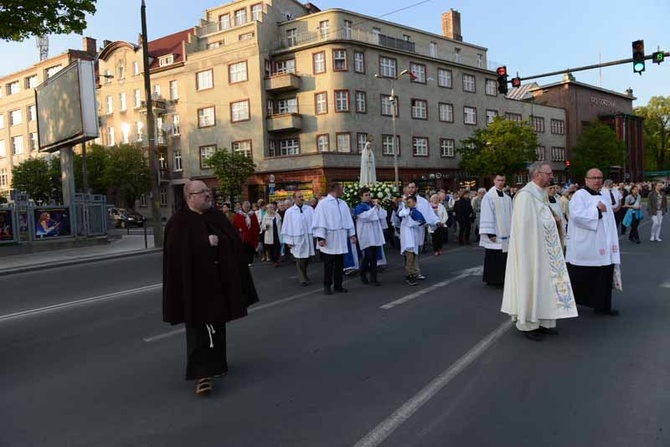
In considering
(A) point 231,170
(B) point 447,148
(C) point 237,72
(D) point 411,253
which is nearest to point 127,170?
(A) point 231,170

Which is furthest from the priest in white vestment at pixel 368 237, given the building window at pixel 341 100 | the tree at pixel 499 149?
the tree at pixel 499 149

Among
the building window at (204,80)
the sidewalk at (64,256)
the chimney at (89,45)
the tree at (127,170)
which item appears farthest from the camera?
the chimney at (89,45)

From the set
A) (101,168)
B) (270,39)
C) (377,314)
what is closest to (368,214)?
(377,314)

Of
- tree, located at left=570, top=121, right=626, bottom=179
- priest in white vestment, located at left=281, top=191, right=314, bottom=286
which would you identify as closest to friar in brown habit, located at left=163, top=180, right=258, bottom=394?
priest in white vestment, located at left=281, top=191, right=314, bottom=286

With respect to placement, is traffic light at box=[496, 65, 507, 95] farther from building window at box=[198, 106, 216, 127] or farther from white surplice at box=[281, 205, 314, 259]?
building window at box=[198, 106, 216, 127]

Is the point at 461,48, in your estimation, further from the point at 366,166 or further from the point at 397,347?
the point at 397,347

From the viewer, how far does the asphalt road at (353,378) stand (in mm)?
3717

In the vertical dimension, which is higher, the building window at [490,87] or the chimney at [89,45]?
the chimney at [89,45]

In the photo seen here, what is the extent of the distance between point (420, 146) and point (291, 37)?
1421 centimetres

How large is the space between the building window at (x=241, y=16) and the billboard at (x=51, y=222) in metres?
30.0

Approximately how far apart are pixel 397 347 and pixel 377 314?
1675 mm

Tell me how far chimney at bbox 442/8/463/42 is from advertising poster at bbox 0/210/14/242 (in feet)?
149

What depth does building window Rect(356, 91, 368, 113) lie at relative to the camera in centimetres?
4194

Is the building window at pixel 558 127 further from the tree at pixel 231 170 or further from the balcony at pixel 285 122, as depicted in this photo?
the tree at pixel 231 170
